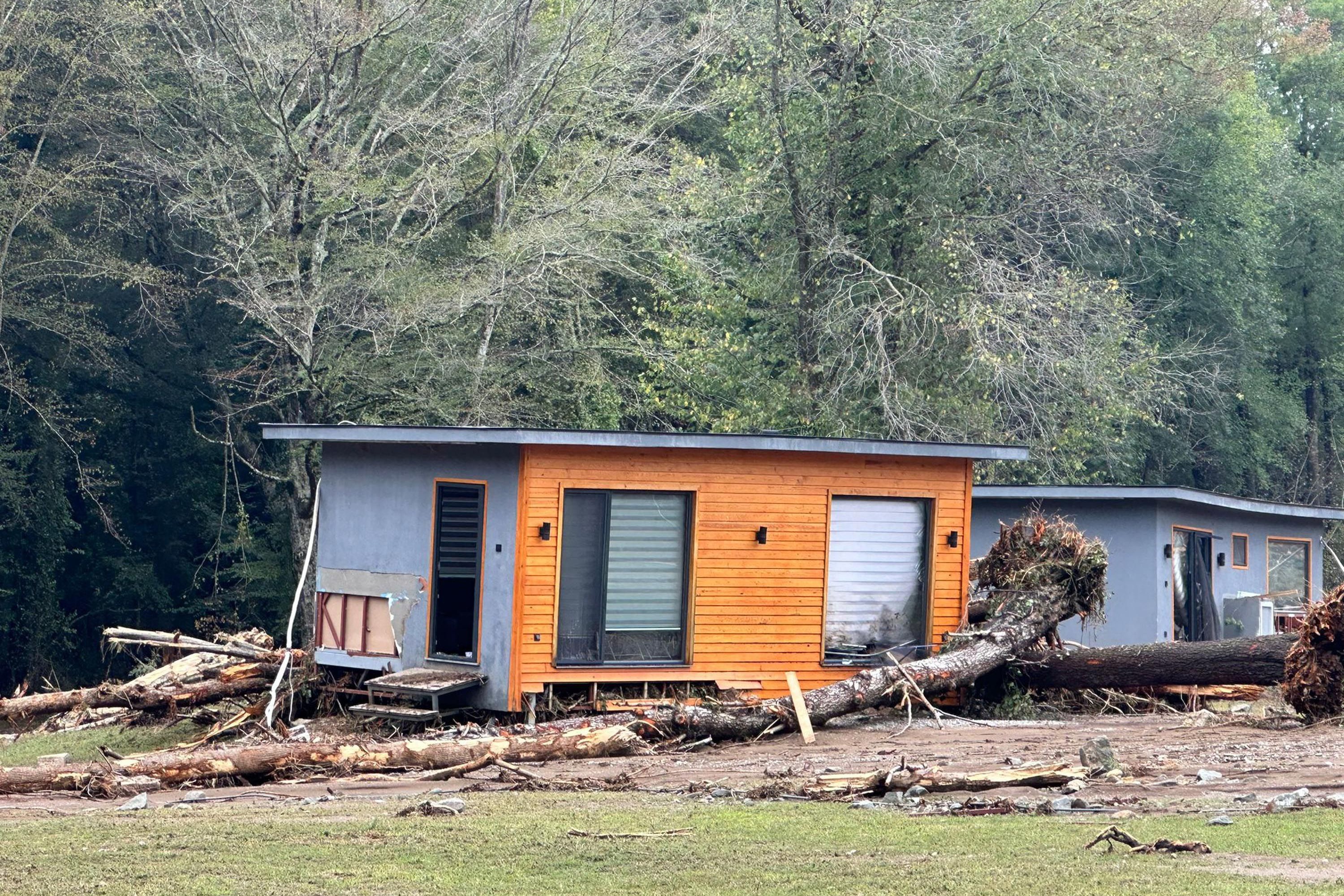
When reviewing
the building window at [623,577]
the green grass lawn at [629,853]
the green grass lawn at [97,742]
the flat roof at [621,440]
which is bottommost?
the green grass lawn at [97,742]

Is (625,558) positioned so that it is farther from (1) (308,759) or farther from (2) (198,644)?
(2) (198,644)

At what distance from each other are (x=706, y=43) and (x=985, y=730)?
55.3ft

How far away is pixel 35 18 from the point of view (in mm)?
27203

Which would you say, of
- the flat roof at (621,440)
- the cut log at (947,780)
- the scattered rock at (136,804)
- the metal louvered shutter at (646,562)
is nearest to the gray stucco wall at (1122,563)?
the flat roof at (621,440)

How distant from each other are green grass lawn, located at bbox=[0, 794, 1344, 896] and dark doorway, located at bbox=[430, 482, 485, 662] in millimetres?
5309

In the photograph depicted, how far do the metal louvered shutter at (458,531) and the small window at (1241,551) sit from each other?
12.7m

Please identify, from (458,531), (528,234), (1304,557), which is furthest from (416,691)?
(1304,557)

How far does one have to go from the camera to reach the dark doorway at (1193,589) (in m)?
21.7

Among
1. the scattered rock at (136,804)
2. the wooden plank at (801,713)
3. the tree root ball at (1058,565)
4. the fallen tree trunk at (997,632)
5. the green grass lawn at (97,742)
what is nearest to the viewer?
the scattered rock at (136,804)

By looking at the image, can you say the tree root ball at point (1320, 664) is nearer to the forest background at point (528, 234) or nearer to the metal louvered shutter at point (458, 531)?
the metal louvered shutter at point (458, 531)

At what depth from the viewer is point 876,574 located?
17094mm

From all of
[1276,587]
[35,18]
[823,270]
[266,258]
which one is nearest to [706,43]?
[823,270]

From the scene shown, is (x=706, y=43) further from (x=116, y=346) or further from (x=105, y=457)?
(x=105, y=457)

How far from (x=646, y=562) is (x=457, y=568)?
1.89m
